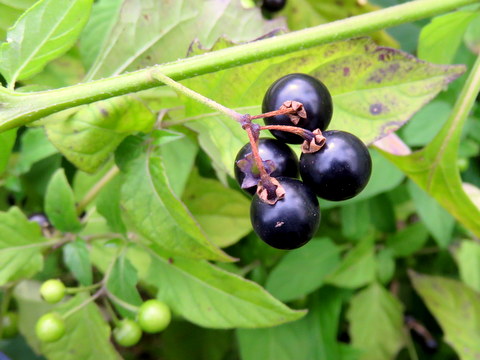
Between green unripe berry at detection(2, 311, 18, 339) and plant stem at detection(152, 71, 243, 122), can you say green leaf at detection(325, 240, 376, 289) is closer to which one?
plant stem at detection(152, 71, 243, 122)

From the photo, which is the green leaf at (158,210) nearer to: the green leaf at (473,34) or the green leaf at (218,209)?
the green leaf at (218,209)

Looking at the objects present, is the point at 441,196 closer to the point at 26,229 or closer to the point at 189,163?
the point at 189,163

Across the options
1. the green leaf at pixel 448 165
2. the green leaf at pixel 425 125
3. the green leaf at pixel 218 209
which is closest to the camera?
the green leaf at pixel 448 165

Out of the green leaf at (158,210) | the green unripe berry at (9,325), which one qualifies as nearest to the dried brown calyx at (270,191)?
the green leaf at (158,210)

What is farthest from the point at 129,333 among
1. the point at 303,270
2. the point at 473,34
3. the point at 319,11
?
the point at 473,34

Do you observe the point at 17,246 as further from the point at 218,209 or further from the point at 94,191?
the point at 218,209

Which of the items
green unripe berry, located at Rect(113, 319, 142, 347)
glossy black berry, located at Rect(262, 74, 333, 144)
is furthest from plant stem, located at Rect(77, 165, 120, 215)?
glossy black berry, located at Rect(262, 74, 333, 144)

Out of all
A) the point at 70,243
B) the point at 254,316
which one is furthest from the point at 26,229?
the point at 254,316
